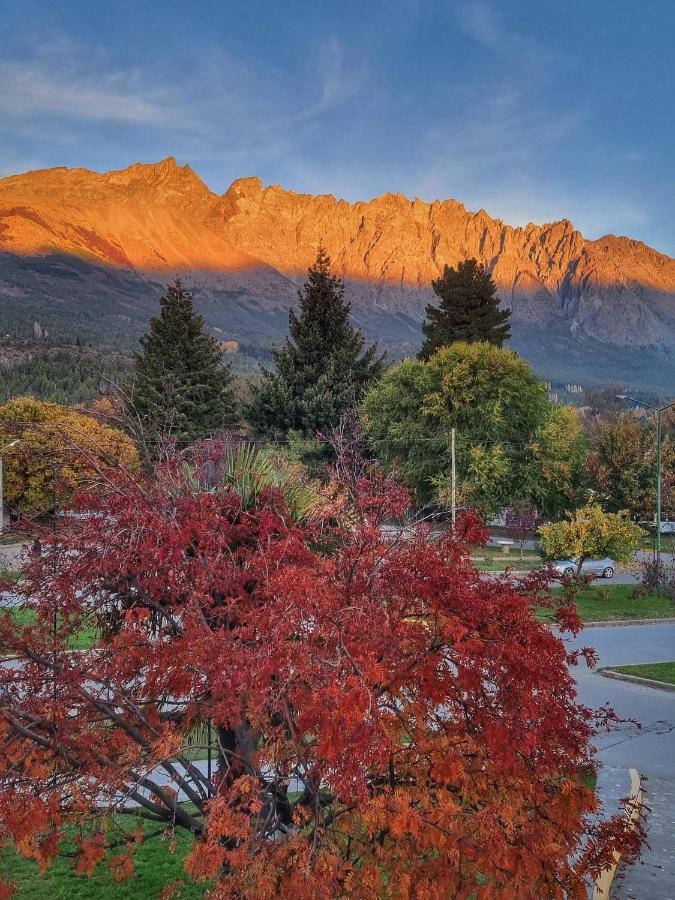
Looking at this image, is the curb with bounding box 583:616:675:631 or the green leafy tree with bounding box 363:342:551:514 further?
the green leafy tree with bounding box 363:342:551:514

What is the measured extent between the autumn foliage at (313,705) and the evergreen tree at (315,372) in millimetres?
40036

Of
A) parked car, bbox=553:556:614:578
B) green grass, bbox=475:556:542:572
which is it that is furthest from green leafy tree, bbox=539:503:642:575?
parked car, bbox=553:556:614:578

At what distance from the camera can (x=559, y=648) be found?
5.44 metres

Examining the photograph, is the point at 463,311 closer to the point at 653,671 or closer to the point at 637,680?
the point at 653,671

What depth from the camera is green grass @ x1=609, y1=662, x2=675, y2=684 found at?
53.7 feet

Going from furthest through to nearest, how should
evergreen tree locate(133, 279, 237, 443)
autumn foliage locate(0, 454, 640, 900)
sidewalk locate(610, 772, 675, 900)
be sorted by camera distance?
evergreen tree locate(133, 279, 237, 443)
sidewalk locate(610, 772, 675, 900)
autumn foliage locate(0, 454, 640, 900)

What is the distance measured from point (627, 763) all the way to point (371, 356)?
40.9 m

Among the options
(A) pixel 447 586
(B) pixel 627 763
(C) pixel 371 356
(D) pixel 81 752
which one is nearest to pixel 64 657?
(D) pixel 81 752

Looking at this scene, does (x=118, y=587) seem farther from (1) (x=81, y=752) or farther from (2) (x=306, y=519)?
(2) (x=306, y=519)

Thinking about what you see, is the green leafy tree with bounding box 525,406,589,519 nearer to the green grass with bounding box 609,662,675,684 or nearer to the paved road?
the paved road

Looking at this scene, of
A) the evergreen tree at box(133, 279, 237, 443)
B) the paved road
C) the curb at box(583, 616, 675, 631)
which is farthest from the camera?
the evergreen tree at box(133, 279, 237, 443)

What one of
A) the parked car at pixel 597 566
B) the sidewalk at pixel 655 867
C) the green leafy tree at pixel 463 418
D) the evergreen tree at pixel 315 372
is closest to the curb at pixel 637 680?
the sidewalk at pixel 655 867

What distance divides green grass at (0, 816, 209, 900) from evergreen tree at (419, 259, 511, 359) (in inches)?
1998

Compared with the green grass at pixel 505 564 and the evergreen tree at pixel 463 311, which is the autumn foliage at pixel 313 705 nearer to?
the green grass at pixel 505 564
